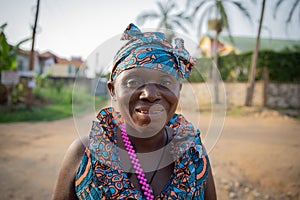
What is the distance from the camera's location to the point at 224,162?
4.43m

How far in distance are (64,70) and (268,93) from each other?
29665 millimetres

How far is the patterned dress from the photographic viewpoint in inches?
39.1

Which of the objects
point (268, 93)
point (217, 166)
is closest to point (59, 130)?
point (217, 166)

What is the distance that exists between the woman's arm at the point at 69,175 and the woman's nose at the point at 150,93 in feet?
1.26

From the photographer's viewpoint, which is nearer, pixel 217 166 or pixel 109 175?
pixel 109 175

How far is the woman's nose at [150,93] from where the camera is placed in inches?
38.9

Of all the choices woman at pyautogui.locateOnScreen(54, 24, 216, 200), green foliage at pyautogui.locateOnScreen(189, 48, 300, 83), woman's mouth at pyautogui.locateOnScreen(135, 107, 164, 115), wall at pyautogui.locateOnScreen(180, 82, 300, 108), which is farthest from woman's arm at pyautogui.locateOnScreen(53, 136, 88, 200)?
green foliage at pyautogui.locateOnScreen(189, 48, 300, 83)

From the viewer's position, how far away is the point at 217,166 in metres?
4.21

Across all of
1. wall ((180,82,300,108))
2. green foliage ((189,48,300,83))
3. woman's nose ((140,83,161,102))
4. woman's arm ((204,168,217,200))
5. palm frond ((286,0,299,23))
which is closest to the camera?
woman's nose ((140,83,161,102))

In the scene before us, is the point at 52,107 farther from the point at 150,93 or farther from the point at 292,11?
the point at 292,11

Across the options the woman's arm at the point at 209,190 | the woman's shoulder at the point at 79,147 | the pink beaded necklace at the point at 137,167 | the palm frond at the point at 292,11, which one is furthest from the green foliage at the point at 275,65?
the woman's shoulder at the point at 79,147

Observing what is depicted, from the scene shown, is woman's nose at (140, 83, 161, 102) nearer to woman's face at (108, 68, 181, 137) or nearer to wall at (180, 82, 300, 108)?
woman's face at (108, 68, 181, 137)

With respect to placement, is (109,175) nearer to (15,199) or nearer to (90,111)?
(90,111)

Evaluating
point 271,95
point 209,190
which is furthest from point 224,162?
point 271,95
